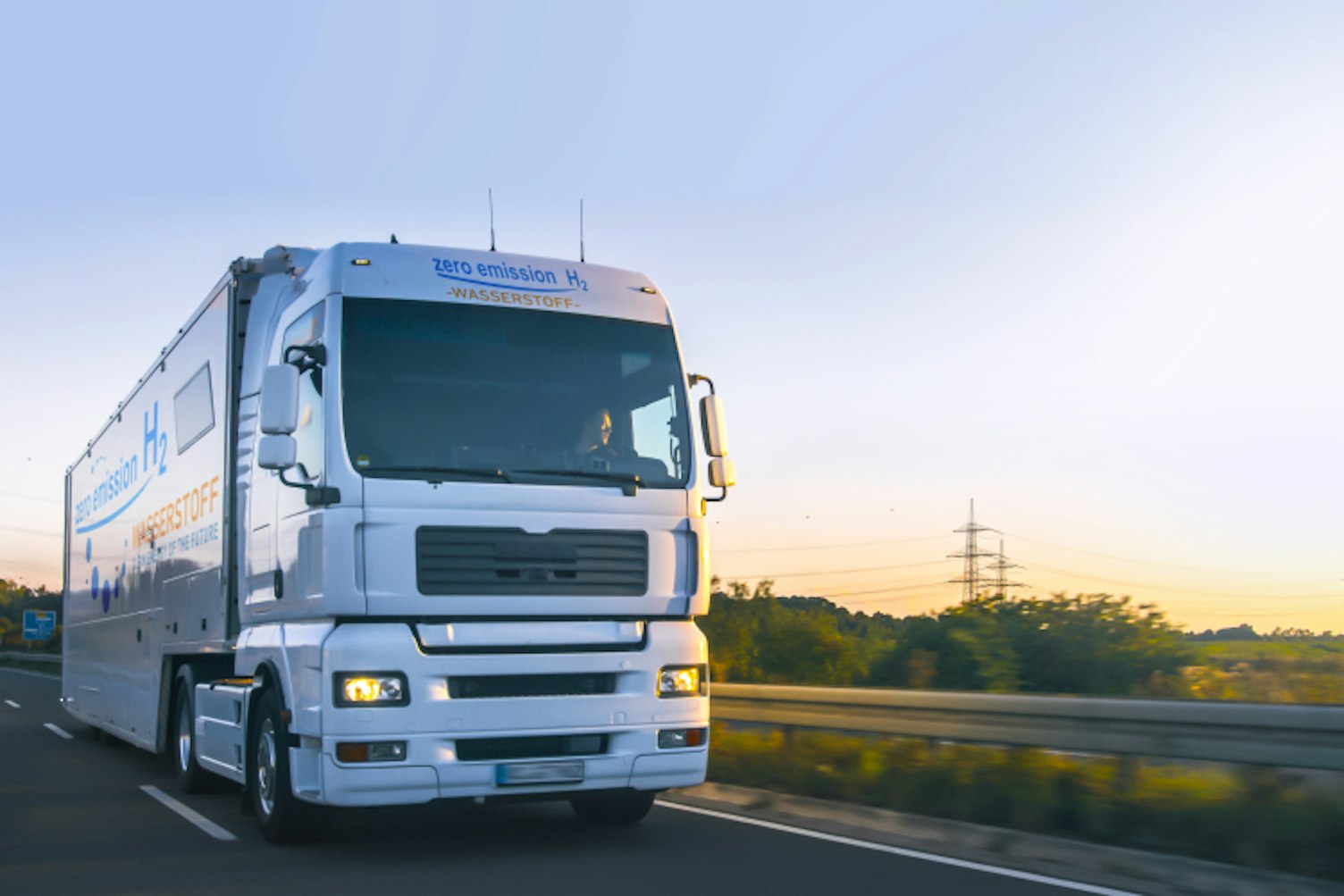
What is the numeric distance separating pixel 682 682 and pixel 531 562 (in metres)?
1.26

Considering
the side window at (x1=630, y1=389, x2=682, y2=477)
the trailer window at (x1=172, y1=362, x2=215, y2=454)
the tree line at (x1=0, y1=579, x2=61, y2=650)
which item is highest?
the trailer window at (x1=172, y1=362, x2=215, y2=454)

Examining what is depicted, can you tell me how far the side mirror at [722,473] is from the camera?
9109 millimetres

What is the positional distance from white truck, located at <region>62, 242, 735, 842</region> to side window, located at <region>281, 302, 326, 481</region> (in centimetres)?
2

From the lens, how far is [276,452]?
26.8 ft

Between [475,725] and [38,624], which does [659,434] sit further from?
[38,624]

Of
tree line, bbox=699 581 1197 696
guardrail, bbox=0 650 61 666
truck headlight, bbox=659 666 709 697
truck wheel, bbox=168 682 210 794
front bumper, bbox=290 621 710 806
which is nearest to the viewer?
front bumper, bbox=290 621 710 806

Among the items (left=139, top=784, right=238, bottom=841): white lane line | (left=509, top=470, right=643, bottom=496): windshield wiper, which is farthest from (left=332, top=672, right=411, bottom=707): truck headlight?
(left=139, top=784, right=238, bottom=841): white lane line

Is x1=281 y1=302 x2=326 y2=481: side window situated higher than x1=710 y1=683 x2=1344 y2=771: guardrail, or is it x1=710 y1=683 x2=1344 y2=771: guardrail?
x1=281 y1=302 x2=326 y2=481: side window

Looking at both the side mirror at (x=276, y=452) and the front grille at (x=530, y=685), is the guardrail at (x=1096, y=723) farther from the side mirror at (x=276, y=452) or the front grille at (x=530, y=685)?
the side mirror at (x=276, y=452)

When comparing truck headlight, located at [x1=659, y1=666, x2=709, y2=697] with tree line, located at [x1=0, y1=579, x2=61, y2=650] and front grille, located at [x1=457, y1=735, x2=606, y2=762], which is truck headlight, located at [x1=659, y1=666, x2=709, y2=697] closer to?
front grille, located at [x1=457, y1=735, x2=606, y2=762]

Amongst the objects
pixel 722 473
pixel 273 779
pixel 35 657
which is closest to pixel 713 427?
pixel 722 473

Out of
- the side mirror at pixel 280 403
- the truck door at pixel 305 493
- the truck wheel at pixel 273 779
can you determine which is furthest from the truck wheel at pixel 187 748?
the side mirror at pixel 280 403

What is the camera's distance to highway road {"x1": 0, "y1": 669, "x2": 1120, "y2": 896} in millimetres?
7344

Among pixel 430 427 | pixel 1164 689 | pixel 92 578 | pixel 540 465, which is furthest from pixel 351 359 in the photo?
pixel 92 578
